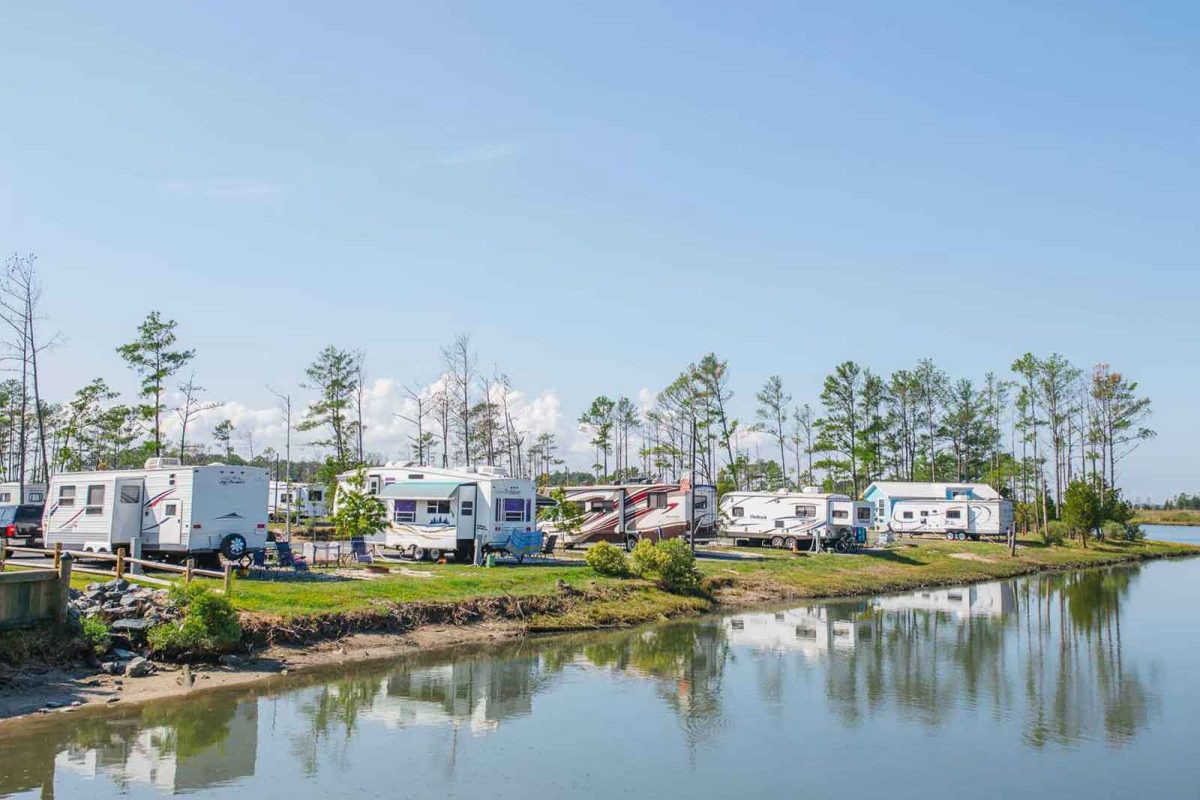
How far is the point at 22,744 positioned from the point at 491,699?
7.80 metres

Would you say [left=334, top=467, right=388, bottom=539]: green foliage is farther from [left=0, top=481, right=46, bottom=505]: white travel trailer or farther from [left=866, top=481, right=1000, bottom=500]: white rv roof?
[left=866, top=481, right=1000, bottom=500]: white rv roof

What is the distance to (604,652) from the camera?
23812 millimetres

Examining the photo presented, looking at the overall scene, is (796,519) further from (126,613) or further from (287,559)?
(126,613)

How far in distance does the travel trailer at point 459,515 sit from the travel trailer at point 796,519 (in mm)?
17525

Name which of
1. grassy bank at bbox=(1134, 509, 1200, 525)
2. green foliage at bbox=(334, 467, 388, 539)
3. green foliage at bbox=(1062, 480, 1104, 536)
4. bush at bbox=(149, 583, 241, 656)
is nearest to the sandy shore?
bush at bbox=(149, 583, 241, 656)

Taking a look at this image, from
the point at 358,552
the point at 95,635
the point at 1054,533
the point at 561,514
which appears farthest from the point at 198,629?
the point at 1054,533

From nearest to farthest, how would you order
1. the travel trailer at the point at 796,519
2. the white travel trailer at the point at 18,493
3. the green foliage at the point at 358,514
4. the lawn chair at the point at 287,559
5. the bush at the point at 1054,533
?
the lawn chair at the point at 287,559
the green foliage at the point at 358,514
the white travel trailer at the point at 18,493
the travel trailer at the point at 796,519
the bush at the point at 1054,533

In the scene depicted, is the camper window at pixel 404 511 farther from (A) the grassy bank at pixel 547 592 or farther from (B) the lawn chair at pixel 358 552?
(A) the grassy bank at pixel 547 592

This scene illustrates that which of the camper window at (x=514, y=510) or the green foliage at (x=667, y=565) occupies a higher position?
the camper window at (x=514, y=510)

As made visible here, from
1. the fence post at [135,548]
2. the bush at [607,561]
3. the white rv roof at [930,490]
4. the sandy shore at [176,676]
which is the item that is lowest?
the sandy shore at [176,676]

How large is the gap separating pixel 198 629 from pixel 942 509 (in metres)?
49.8

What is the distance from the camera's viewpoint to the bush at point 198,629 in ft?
61.3

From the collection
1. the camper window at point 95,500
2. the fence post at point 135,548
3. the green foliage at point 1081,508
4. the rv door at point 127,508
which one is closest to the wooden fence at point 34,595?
the fence post at point 135,548

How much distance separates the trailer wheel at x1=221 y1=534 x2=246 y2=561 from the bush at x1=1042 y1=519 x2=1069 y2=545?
52989 mm
